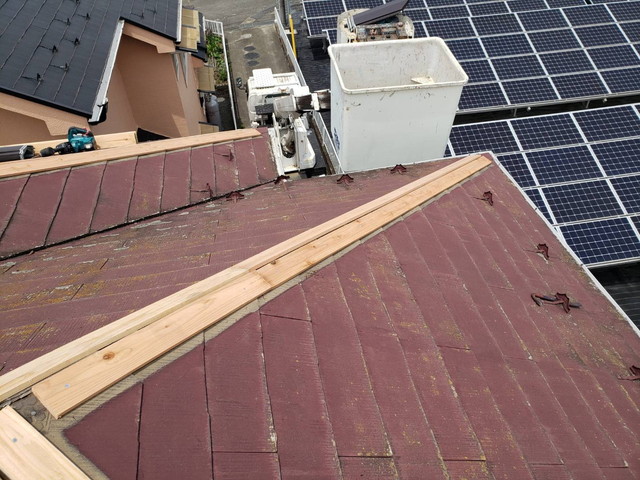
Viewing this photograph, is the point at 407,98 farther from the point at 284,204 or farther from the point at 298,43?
the point at 298,43

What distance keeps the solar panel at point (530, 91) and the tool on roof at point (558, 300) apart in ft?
30.5

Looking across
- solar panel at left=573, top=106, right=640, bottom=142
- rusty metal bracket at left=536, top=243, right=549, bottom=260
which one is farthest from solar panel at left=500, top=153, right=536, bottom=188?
rusty metal bracket at left=536, top=243, right=549, bottom=260

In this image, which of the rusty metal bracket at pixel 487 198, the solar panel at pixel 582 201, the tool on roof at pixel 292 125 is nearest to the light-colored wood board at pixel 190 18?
the tool on roof at pixel 292 125

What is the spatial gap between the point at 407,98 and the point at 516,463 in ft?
20.5

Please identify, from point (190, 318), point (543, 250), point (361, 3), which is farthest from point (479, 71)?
point (190, 318)

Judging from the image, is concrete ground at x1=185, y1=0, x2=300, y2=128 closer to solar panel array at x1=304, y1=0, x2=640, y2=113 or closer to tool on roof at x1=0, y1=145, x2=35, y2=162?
solar panel array at x1=304, y1=0, x2=640, y2=113

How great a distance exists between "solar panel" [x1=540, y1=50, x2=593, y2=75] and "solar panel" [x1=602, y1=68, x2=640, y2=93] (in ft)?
2.15

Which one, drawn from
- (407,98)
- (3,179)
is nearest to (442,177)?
(407,98)

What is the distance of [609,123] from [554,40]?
4818 millimetres

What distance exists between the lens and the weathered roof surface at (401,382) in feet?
9.14

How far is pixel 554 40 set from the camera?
14828 millimetres

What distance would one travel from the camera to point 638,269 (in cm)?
963

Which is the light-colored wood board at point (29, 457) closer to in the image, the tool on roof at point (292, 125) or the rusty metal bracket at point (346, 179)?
the rusty metal bracket at point (346, 179)

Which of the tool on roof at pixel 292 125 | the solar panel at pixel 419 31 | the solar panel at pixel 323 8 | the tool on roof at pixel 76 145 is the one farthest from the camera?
the solar panel at pixel 323 8
